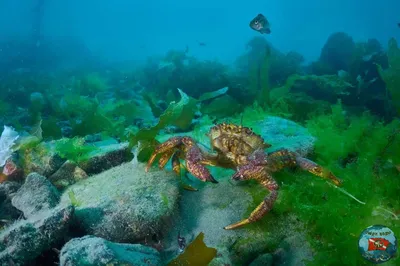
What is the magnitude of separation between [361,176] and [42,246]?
330 centimetres

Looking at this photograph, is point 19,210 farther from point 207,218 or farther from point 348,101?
point 348,101

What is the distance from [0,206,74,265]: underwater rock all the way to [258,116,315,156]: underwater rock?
3.18 m

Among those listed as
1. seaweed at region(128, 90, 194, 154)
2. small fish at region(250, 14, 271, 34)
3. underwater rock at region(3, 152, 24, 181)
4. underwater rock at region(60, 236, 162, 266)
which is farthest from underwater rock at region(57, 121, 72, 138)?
small fish at region(250, 14, 271, 34)

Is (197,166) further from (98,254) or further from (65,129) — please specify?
(65,129)

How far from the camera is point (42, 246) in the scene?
2.68 metres

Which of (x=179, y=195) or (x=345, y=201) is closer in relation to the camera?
(x=345, y=201)

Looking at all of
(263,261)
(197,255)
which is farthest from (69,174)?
(263,261)

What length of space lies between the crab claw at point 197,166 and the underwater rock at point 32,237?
1.45 meters

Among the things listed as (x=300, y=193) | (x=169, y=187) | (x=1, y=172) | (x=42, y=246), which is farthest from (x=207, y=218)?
(x=1, y=172)

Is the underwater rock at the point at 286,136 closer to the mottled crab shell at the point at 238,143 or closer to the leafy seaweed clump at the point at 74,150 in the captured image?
the mottled crab shell at the point at 238,143

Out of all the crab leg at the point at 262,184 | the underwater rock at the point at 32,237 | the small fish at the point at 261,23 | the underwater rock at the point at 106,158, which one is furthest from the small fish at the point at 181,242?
the small fish at the point at 261,23

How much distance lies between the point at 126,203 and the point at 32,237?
3.13ft

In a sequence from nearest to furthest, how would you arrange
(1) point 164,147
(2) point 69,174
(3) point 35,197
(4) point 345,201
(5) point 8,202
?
(4) point 345,201, (3) point 35,197, (5) point 8,202, (1) point 164,147, (2) point 69,174

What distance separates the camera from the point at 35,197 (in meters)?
3.56
